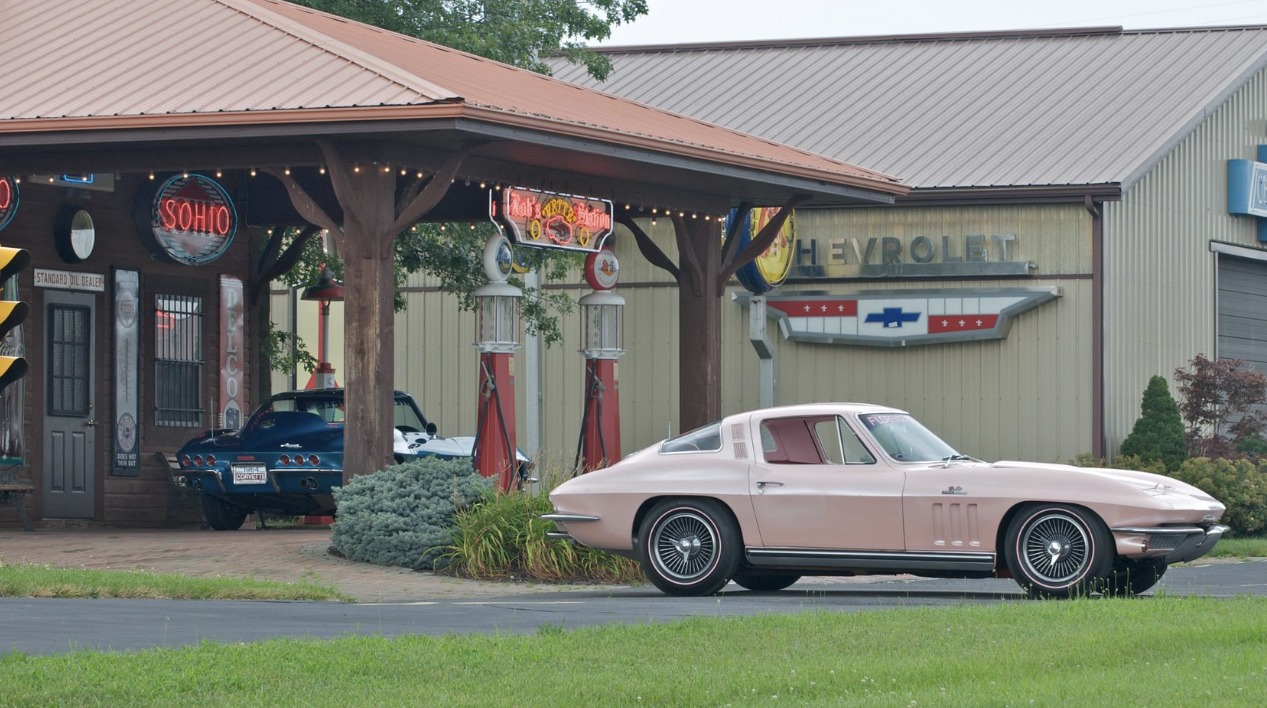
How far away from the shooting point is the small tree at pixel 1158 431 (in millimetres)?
26594

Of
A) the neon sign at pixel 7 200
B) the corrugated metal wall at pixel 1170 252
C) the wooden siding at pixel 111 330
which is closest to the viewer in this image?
the neon sign at pixel 7 200

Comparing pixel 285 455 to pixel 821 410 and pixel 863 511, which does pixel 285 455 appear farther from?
pixel 863 511

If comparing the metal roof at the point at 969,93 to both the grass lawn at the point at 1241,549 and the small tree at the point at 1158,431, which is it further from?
the grass lawn at the point at 1241,549

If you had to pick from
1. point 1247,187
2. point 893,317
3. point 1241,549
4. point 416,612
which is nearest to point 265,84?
point 416,612

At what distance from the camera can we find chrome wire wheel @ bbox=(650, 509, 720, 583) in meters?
14.7

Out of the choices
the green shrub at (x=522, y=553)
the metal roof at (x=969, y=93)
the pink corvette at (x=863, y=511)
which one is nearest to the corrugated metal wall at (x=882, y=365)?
the metal roof at (x=969, y=93)

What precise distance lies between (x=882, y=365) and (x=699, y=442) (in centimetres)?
1452

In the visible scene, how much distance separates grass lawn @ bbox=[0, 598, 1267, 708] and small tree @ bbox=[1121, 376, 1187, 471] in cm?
1593

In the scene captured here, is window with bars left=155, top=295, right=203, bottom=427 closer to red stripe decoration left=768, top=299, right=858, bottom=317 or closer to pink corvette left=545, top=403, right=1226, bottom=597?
red stripe decoration left=768, top=299, right=858, bottom=317

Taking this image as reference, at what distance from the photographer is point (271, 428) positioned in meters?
21.8

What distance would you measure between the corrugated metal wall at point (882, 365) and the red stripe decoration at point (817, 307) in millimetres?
224

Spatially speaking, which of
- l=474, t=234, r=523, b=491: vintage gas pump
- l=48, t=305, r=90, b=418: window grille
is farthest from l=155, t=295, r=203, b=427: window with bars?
l=474, t=234, r=523, b=491: vintage gas pump

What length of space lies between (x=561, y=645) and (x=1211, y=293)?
77.4 ft

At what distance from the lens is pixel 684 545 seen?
581 inches
